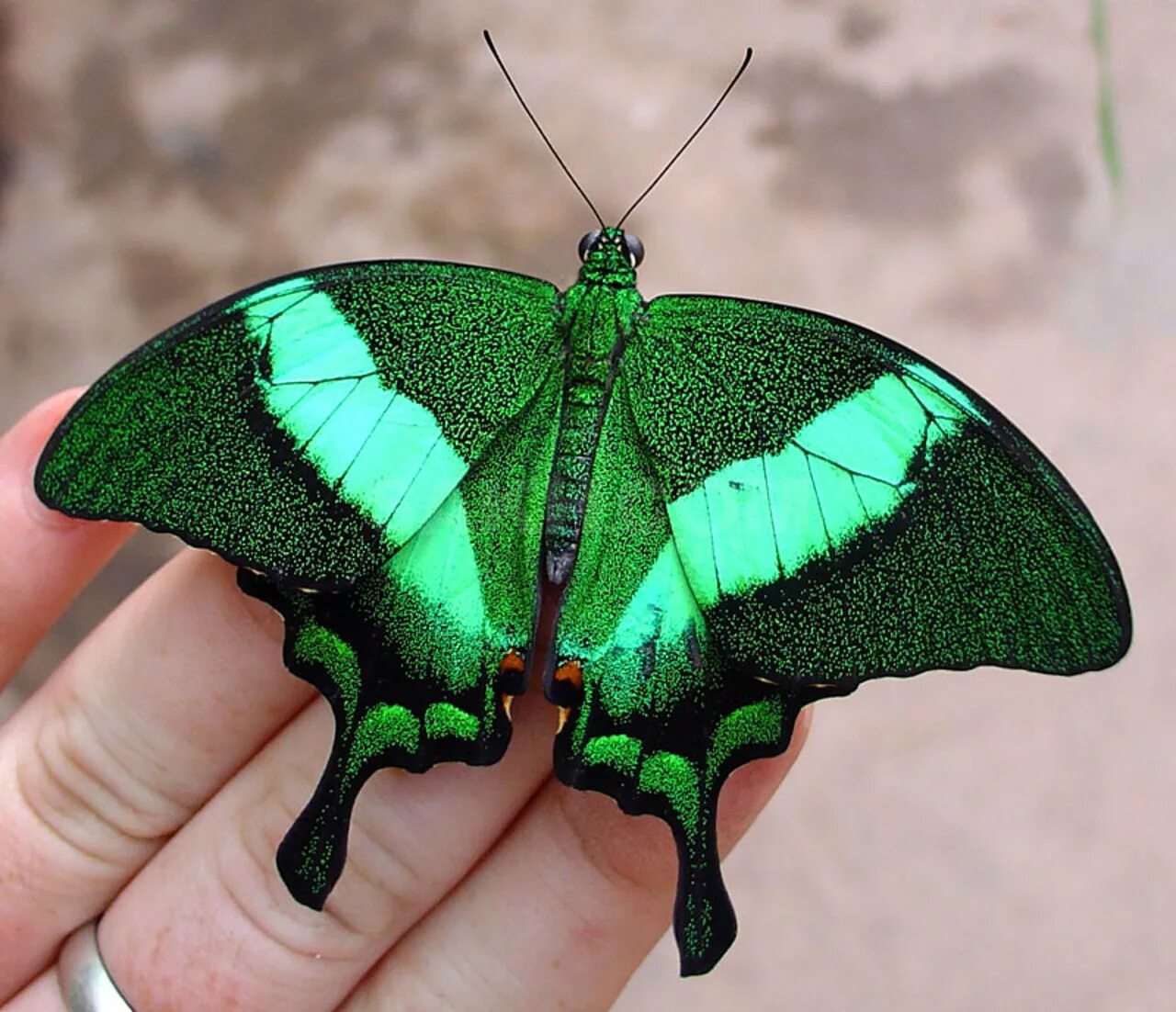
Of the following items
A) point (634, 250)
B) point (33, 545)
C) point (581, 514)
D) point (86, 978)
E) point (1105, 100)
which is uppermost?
point (1105, 100)

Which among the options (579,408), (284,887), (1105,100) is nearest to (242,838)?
(284,887)

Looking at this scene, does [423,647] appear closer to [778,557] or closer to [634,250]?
[778,557]

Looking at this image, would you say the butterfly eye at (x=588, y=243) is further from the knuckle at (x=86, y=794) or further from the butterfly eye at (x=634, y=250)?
the knuckle at (x=86, y=794)

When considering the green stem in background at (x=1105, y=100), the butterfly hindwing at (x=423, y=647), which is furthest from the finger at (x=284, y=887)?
the green stem in background at (x=1105, y=100)

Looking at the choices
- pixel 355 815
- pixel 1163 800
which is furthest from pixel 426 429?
pixel 1163 800

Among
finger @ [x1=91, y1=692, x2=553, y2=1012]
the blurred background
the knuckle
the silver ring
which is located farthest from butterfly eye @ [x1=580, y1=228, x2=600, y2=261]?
the blurred background

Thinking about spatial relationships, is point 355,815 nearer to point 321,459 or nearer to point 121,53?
point 321,459

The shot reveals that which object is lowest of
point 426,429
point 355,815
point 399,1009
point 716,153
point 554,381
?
point 399,1009
